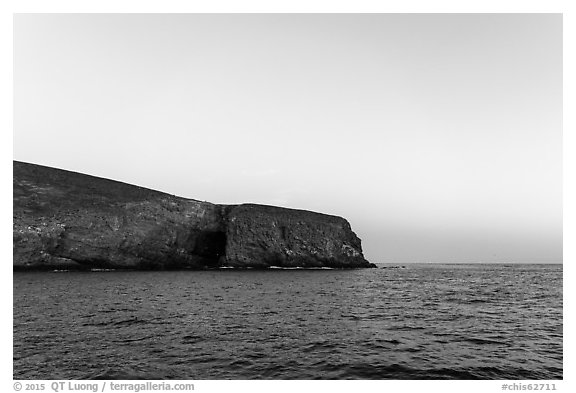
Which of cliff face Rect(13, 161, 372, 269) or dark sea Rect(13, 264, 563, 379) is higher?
cliff face Rect(13, 161, 372, 269)

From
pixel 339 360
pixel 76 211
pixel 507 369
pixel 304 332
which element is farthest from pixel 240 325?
pixel 76 211

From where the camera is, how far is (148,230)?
7556cm

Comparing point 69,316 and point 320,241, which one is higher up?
point 320,241

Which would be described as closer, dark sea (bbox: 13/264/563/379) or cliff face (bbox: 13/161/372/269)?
dark sea (bbox: 13/264/563/379)

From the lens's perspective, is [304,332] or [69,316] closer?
[304,332]

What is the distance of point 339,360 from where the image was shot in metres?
13.0

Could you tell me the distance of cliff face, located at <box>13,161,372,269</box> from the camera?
65812 mm

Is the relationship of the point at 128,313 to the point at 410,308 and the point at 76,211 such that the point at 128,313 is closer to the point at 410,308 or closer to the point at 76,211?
the point at 410,308

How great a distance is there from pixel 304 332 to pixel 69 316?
1423 centimetres

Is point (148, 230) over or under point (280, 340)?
over

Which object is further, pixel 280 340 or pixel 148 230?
pixel 148 230

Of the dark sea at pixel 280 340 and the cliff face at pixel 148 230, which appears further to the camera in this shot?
the cliff face at pixel 148 230

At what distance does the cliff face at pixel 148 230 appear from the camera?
216 feet
